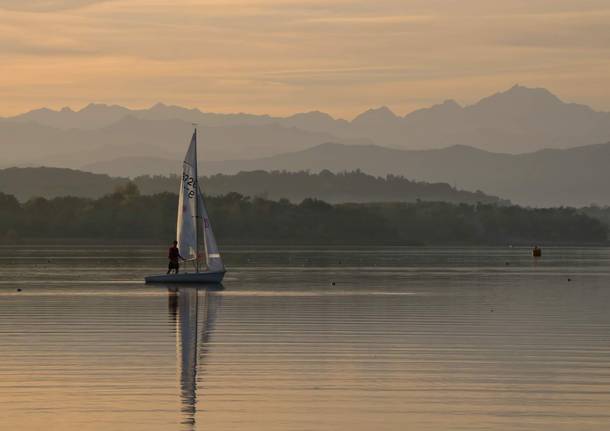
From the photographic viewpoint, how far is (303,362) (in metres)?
34.3

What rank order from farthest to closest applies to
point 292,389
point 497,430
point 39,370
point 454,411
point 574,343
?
point 574,343
point 39,370
point 292,389
point 454,411
point 497,430

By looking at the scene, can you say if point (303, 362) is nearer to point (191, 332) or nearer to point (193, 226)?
point (191, 332)

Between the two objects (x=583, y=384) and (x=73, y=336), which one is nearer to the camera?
(x=583, y=384)

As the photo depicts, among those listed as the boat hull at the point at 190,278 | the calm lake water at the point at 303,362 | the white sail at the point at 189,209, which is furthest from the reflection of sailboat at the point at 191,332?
the white sail at the point at 189,209

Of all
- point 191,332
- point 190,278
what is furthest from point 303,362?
point 190,278

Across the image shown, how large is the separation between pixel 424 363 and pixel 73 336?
460 inches

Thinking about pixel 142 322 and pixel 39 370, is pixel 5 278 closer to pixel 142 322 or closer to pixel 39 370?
pixel 142 322

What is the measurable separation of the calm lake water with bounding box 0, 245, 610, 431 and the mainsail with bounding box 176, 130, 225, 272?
12.1 m

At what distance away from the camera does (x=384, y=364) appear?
3378 centimetres

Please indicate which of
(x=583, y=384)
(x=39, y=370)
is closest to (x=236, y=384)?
(x=39, y=370)

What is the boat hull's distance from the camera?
74.8 m

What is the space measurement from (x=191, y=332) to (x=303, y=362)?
9.20m

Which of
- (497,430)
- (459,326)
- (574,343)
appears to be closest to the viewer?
(497,430)

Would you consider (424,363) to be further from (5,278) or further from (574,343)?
(5,278)
